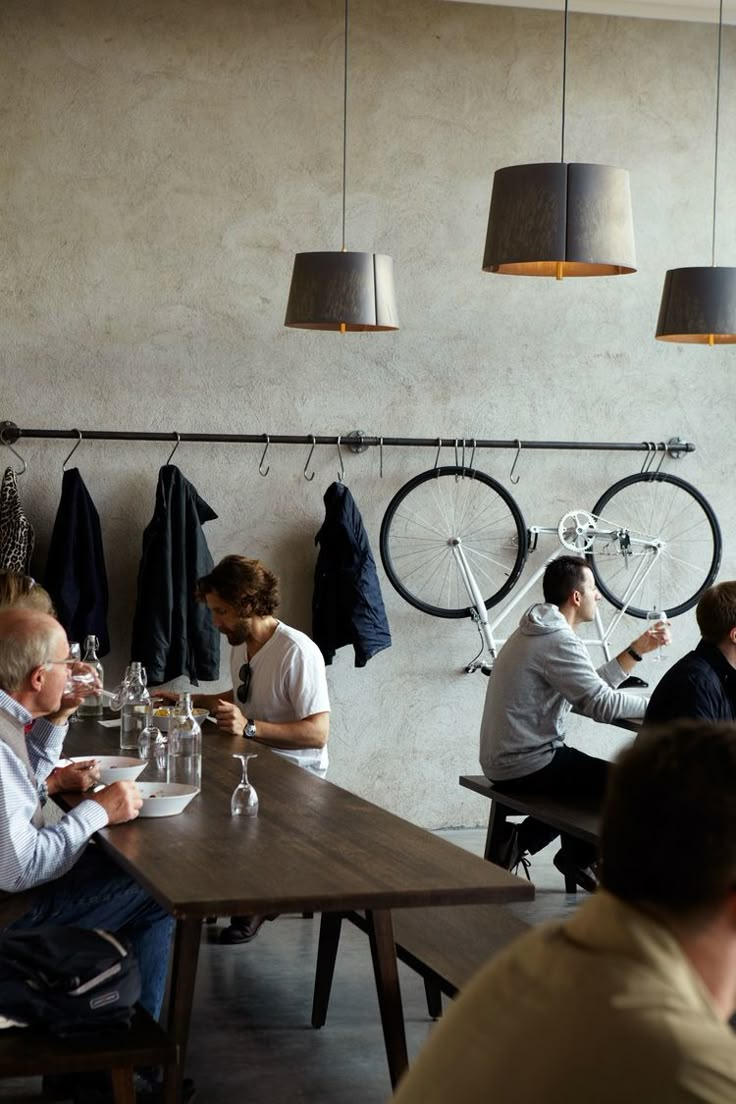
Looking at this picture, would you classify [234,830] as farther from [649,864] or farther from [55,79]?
[55,79]

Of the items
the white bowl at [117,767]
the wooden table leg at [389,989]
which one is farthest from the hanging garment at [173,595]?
the wooden table leg at [389,989]

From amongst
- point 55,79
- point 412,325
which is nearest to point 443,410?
point 412,325

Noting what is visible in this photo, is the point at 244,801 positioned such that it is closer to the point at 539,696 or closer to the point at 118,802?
the point at 118,802

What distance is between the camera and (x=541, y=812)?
4637 millimetres

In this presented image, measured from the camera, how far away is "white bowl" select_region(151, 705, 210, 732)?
4.14m

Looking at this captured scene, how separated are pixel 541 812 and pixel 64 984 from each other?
231cm

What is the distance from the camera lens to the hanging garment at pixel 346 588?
20.1ft

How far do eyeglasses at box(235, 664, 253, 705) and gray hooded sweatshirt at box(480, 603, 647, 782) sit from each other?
881 mm

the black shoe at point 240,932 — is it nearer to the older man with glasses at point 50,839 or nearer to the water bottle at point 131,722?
the water bottle at point 131,722

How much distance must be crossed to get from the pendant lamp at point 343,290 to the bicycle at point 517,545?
1720 millimetres

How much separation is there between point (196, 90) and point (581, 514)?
2.63m

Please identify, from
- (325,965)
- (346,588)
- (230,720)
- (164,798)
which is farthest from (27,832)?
(346,588)

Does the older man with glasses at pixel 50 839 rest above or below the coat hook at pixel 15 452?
below

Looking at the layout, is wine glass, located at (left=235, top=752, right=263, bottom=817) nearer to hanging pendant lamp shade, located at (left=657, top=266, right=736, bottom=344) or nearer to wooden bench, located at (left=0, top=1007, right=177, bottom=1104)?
wooden bench, located at (left=0, top=1007, right=177, bottom=1104)
